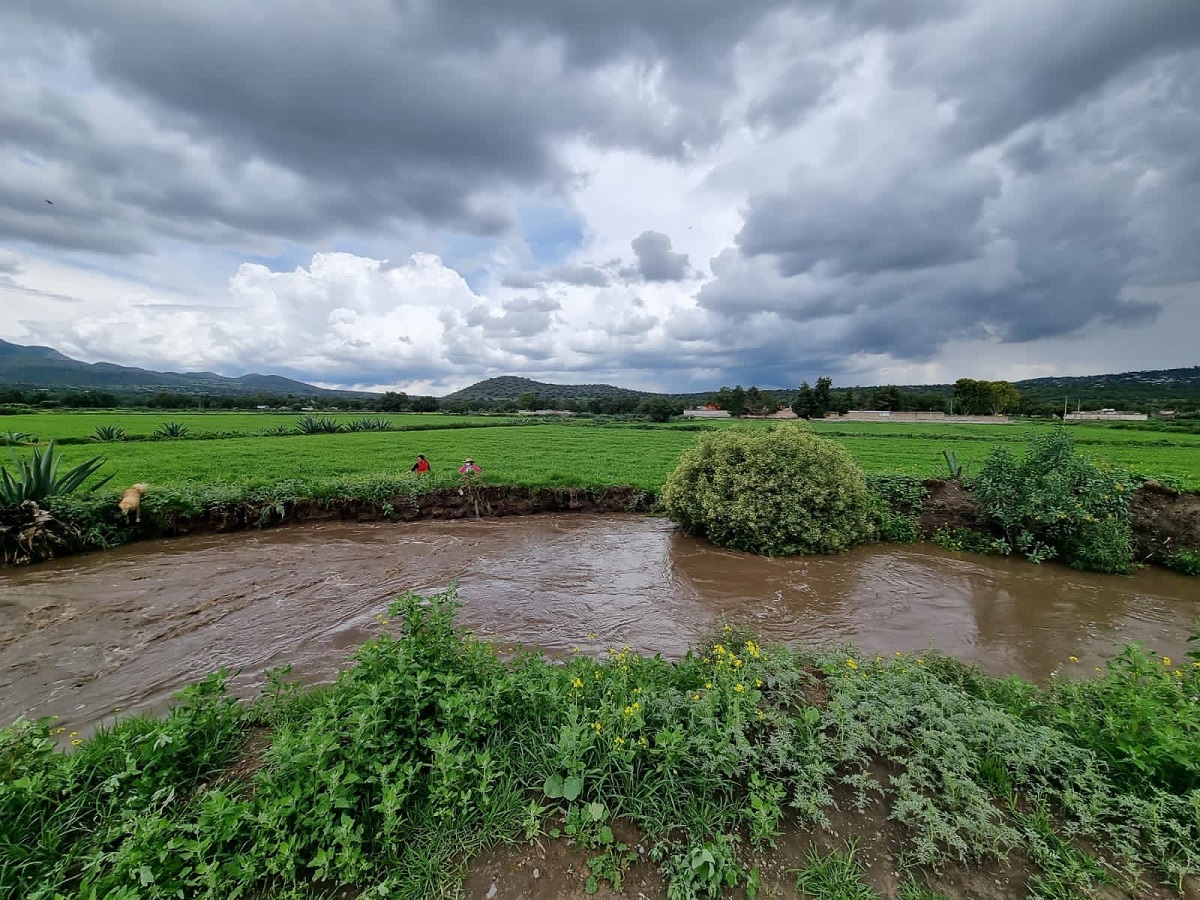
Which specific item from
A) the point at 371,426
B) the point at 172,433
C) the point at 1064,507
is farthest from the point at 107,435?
the point at 1064,507

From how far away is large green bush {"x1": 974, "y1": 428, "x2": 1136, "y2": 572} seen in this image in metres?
8.99

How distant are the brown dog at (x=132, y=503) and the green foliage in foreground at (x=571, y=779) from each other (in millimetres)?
9167

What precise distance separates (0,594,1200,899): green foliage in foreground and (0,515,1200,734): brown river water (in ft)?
7.51

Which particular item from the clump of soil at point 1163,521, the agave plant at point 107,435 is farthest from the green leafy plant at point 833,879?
the agave plant at point 107,435

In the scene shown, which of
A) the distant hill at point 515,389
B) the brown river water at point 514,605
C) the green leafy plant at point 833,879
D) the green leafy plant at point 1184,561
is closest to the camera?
the green leafy plant at point 833,879

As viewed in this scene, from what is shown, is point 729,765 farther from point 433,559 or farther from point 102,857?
point 433,559

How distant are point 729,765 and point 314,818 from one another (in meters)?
2.42

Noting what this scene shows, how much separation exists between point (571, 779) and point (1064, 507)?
37.3 ft

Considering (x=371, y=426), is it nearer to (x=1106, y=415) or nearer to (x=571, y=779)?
(x=571, y=779)

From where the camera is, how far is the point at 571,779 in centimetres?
285

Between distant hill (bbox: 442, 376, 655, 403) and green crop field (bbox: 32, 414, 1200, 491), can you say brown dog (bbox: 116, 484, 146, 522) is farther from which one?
distant hill (bbox: 442, 376, 655, 403)

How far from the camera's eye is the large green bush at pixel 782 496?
10.0 meters

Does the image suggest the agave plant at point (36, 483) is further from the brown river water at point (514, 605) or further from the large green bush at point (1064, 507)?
the large green bush at point (1064, 507)

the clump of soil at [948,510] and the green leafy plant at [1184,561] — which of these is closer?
the green leafy plant at [1184,561]
